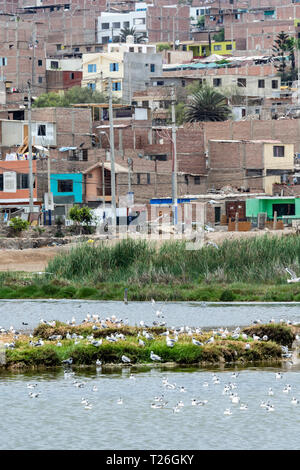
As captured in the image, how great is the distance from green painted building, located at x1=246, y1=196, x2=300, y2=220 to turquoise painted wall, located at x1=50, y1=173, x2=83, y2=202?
34.5 ft

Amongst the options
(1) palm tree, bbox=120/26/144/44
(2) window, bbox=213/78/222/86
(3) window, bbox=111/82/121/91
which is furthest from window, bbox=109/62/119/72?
(1) palm tree, bbox=120/26/144/44

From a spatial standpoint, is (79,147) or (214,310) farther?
(79,147)

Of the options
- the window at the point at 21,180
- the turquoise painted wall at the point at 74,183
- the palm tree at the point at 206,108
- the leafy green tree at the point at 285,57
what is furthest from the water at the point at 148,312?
the leafy green tree at the point at 285,57

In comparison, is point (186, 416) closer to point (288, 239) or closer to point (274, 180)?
point (288, 239)

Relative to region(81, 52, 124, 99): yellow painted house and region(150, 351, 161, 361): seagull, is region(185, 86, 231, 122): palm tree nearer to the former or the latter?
region(81, 52, 124, 99): yellow painted house

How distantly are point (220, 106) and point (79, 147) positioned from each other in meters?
17.9

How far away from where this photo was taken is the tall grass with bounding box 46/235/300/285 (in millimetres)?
36031

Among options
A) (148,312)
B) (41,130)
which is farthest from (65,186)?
(148,312)

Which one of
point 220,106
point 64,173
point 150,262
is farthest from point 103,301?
point 220,106

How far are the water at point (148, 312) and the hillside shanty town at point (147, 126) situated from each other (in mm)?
21216

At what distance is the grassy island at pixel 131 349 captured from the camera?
73.8 ft

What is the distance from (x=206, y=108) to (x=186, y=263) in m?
50.8

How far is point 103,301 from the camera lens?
34.3m

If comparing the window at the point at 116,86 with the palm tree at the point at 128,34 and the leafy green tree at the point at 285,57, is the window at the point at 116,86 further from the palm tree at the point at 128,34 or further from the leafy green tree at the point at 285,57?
the palm tree at the point at 128,34
